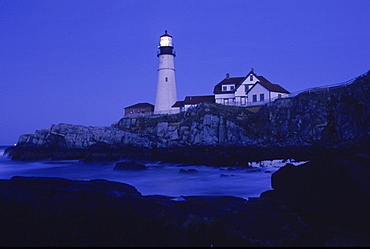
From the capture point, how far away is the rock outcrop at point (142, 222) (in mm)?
4711

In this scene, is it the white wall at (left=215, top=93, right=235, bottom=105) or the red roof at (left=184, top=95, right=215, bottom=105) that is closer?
the white wall at (left=215, top=93, right=235, bottom=105)

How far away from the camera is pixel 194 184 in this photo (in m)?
Answer: 13.7

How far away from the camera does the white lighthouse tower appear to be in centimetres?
4272

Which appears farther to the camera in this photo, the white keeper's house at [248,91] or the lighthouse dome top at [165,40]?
the lighthouse dome top at [165,40]

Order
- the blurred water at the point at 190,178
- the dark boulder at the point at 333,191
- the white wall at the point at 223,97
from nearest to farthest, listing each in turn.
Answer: the dark boulder at the point at 333,191 < the blurred water at the point at 190,178 < the white wall at the point at 223,97

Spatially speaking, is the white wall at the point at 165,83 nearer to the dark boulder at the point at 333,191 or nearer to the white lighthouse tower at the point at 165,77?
the white lighthouse tower at the point at 165,77

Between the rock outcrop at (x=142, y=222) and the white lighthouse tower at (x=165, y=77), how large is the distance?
36.2 metres

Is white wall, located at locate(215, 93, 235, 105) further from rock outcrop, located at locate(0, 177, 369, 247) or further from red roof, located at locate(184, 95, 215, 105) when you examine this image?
rock outcrop, located at locate(0, 177, 369, 247)

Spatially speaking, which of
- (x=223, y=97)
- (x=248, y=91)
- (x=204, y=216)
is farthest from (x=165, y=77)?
(x=204, y=216)

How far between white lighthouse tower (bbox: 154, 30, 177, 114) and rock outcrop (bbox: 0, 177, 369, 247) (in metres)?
36.2

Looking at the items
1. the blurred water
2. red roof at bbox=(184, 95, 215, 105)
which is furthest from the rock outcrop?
red roof at bbox=(184, 95, 215, 105)

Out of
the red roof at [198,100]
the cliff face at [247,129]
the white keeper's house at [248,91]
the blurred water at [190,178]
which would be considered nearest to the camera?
→ the blurred water at [190,178]

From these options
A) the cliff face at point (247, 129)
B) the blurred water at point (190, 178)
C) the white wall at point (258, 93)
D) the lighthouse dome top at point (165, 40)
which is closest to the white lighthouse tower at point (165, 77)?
the lighthouse dome top at point (165, 40)

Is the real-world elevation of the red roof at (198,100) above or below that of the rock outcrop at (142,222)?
above
